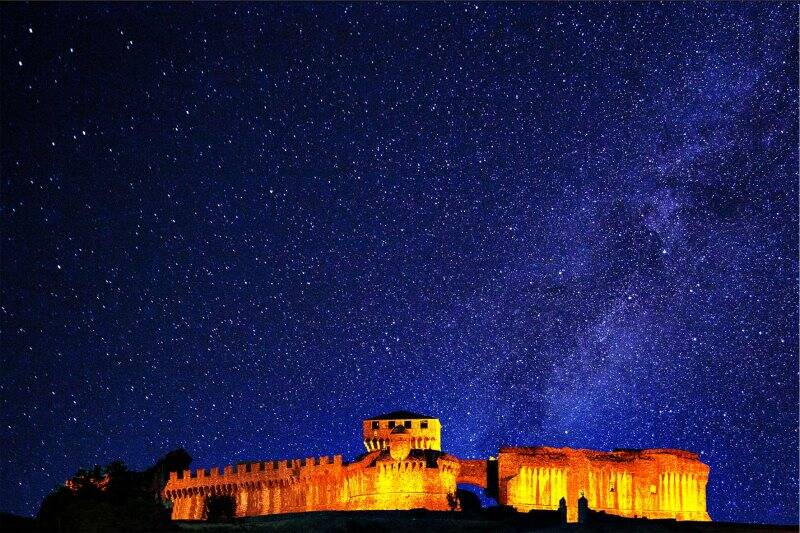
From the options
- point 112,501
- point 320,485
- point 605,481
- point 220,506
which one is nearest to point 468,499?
point 605,481

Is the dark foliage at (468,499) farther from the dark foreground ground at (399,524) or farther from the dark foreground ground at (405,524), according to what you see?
the dark foreground ground at (405,524)

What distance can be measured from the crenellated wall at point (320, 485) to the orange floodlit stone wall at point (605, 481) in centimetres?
403

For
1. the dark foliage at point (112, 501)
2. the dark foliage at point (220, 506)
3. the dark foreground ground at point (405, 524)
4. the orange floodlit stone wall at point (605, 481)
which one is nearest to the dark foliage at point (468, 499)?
the orange floodlit stone wall at point (605, 481)

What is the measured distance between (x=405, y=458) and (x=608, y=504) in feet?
39.9

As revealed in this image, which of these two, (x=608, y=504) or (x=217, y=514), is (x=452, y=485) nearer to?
(x=608, y=504)

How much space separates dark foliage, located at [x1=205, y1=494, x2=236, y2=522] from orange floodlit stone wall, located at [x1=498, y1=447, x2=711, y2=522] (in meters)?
15.6

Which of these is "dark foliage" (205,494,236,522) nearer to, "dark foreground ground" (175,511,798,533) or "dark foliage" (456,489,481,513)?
"dark foreground ground" (175,511,798,533)

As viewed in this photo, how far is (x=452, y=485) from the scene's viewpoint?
61062 mm

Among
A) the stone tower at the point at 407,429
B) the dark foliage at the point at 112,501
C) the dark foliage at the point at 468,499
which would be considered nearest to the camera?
the dark foliage at the point at 112,501

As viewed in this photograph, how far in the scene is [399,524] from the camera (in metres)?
45.3

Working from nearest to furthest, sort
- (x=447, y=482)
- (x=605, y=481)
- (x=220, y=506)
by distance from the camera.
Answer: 1. (x=220, y=506)
2. (x=447, y=482)
3. (x=605, y=481)

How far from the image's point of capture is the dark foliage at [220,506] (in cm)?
5480

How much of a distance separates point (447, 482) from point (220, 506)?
12909 millimetres

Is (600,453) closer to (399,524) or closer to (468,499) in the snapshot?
(468,499)
